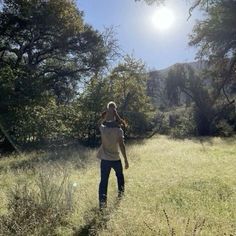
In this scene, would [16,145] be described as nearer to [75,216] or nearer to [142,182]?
[142,182]

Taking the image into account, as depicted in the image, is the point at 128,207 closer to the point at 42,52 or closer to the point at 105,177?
the point at 105,177

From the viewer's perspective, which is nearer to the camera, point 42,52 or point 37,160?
point 37,160

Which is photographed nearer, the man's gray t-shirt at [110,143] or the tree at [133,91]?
the man's gray t-shirt at [110,143]

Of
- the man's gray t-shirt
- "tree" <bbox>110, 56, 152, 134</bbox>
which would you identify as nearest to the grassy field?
the man's gray t-shirt

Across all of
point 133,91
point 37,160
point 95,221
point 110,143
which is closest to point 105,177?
point 110,143

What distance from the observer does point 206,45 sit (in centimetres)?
2320

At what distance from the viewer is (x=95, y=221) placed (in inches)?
300

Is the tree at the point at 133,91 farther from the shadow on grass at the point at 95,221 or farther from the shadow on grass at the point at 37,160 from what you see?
the shadow on grass at the point at 95,221

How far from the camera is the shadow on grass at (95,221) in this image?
711 centimetres

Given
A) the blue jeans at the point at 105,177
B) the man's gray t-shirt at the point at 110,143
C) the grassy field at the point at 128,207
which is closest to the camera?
the grassy field at the point at 128,207

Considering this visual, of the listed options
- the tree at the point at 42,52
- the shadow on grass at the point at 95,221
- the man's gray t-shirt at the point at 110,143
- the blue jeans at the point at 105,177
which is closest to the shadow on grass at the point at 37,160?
the tree at the point at 42,52

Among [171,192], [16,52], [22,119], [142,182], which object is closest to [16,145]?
[22,119]

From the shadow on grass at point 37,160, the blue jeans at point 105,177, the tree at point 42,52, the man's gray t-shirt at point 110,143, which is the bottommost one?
the shadow on grass at point 37,160

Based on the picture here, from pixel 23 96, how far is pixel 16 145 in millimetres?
3203
